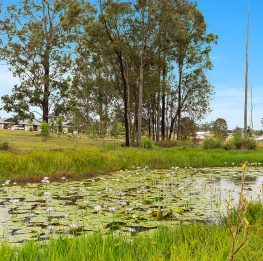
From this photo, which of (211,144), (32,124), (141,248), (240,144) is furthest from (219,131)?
(141,248)

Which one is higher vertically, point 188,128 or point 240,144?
point 188,128

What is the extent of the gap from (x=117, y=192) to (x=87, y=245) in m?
4.54

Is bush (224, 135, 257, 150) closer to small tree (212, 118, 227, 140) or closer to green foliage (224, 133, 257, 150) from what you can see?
green foliage (224, 133, 257, 150)

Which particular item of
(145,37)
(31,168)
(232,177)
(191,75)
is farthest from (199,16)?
(31,168)

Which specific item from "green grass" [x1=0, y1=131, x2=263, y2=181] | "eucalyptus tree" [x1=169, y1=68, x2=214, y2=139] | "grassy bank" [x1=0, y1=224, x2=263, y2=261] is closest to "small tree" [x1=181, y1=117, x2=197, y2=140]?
"eucalyptus tree" [x1=169, y1=68, x2=214, y2=139]

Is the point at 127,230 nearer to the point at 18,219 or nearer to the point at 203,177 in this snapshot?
the point at 18,219

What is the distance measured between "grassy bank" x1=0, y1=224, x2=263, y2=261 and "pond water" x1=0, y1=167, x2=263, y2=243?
0.54m

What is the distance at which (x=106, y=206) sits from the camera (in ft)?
22.6

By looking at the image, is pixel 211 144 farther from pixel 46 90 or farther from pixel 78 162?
pixel 46 90

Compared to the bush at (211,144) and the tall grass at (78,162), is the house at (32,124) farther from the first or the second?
the bush at (211,144)

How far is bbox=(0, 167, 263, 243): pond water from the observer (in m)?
5.55

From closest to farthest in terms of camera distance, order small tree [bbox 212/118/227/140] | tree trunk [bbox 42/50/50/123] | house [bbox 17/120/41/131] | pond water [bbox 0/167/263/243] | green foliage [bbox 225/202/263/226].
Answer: pond water [bbox 0/167/263/243]
green foliage [bbox 225/202/263/226]
house [bbox 17/120/41/131]
small tree [bbox 212/118/227/140]
tree trunk [bbox 42/50/50/123]

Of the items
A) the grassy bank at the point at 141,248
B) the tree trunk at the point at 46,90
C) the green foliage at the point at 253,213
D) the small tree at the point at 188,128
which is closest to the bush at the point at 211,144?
the small tree at the point at 188,128

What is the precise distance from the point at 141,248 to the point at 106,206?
2641mm
